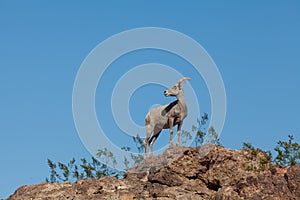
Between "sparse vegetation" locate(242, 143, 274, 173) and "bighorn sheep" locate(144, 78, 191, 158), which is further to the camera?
"bighorn sheep" locate(144, 78, 191, 158)

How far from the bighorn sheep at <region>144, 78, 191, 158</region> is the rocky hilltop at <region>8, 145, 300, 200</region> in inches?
90.1

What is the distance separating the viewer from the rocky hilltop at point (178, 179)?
2088 centimetres

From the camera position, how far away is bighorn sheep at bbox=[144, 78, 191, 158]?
82.1 feet

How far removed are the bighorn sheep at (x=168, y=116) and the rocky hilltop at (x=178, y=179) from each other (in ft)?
7.51

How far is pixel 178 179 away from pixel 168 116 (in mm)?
3839

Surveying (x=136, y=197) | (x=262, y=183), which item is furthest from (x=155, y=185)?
(x=262, y=183)

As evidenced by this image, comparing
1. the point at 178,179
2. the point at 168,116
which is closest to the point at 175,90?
the point at 168,116

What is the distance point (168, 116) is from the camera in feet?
82.5

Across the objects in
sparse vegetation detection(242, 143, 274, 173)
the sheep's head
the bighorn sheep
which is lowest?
sparse vegetation detection(242, 143, 274, 173)

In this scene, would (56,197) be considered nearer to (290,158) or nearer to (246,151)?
(246,151)

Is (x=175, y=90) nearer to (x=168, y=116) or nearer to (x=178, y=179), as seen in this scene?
(x=168, y=116)

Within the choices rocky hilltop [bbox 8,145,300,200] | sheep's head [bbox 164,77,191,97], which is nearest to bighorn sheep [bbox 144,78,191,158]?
sheep's head [bbox 164,77,191,97]

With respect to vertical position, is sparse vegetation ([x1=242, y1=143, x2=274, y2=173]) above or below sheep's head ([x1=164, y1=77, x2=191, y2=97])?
below

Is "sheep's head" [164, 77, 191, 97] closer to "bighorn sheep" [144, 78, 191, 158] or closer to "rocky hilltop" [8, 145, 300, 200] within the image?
"bighorn sheep" [144, 78, 191, 158]
